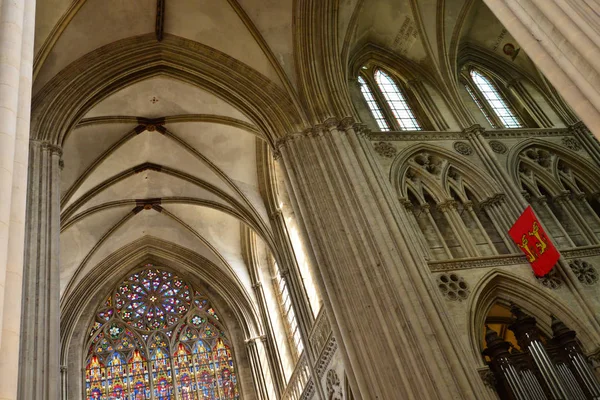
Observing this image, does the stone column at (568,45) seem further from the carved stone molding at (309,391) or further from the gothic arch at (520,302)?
the carved stone molding at (309,391)

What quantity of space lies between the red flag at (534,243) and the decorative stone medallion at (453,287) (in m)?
1.56

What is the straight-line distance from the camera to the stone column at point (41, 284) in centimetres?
917

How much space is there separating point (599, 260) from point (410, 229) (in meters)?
3.82

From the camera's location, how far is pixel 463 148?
47.1ft

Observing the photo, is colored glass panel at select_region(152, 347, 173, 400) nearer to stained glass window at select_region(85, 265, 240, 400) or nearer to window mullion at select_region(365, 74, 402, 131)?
stained glass window at select_region(85, 265, 240, 400)

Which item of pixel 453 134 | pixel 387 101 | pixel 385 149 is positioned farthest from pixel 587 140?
pixel 385 149

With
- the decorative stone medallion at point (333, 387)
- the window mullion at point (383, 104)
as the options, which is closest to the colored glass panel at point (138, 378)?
the decorative stone medallion at point (333, 387)

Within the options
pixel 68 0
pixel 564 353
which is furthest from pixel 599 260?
pixel 68 0

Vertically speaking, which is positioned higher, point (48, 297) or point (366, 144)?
point (366, 144)

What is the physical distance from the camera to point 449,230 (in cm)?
1298

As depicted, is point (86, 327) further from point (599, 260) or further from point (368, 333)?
point (599, 260)

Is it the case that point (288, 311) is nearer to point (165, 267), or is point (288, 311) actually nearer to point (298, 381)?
point (298, 381)

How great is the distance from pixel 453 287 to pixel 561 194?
4.08 meters

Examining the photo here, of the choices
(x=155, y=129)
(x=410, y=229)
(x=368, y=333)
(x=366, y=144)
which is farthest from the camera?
(x=155, y=129)
